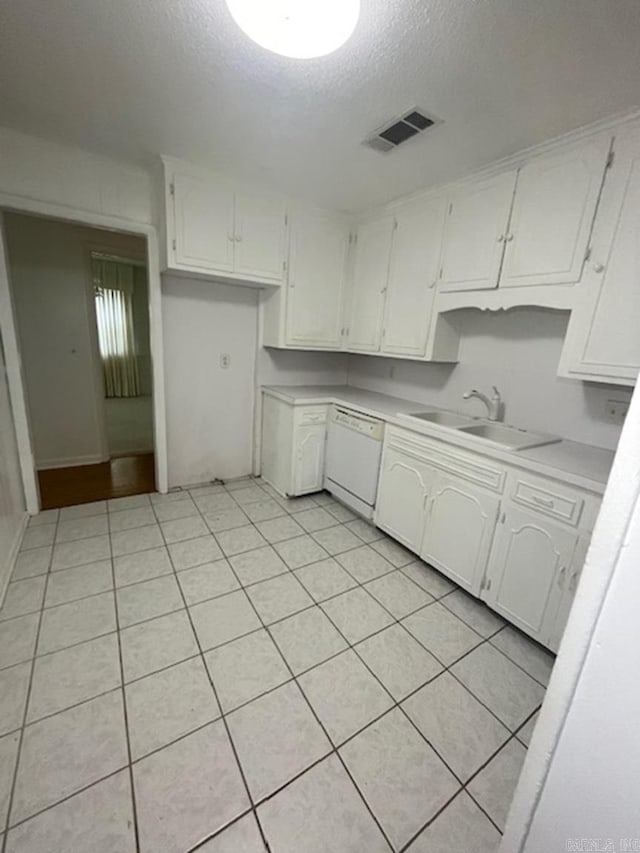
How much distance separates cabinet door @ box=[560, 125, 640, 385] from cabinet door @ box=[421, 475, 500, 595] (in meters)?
0.79

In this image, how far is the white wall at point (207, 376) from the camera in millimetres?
2773

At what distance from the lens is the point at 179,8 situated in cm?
115

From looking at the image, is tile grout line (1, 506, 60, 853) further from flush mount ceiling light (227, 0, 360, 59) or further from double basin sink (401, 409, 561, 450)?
flush mount ceiling light (227, 0, 360, 59)

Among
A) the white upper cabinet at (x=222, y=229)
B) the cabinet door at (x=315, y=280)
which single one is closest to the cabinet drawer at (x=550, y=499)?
the cabinet door at (x=315, y=280)

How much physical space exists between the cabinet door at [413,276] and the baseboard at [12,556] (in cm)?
272

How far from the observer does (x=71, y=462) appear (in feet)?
11.1

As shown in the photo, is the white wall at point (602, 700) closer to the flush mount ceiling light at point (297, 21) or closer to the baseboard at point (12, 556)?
the flush mount ceiling light at point (297, 21)

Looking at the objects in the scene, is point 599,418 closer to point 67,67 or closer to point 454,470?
point 454,470

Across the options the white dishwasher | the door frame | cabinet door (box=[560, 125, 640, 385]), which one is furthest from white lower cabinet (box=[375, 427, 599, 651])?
the door frame

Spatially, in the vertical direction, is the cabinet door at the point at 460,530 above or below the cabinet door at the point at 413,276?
below

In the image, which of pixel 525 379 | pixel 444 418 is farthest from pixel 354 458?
pixel 525 379

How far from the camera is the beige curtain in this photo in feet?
18.7

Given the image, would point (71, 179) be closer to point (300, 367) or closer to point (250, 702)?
point (300, 367)

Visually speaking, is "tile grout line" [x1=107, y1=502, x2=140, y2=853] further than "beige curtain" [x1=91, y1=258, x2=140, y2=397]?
No
